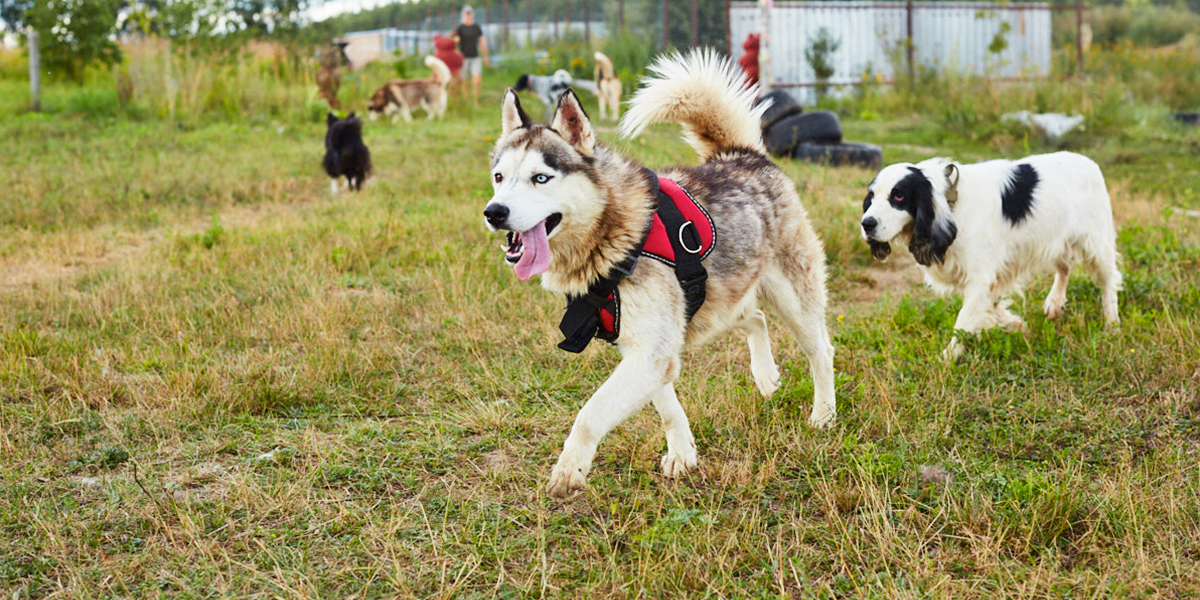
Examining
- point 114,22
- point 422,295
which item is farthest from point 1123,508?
point 114,22

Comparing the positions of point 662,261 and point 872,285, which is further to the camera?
point 872,285

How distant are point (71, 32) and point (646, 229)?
61.4 feet

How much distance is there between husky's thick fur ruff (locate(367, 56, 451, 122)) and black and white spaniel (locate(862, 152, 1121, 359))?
1266cm

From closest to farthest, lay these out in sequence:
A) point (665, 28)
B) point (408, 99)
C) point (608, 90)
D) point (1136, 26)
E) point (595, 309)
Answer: point (595, 309)
point (408, 99)
point (608, 90)
point (665, 28)
point (1136, 26)

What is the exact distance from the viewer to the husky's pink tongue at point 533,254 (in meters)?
3.11

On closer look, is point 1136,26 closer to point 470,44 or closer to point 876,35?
point 876,35

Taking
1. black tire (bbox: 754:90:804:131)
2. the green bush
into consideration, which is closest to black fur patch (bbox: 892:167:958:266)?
black tire (bbox: 754:90:804:131)

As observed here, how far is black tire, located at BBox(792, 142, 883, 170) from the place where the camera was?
10820 millimetres

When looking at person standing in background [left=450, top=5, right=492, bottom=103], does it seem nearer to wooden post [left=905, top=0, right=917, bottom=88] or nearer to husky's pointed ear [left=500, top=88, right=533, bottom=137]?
wooden post [left=905, top=0, right=917, bottom=88]

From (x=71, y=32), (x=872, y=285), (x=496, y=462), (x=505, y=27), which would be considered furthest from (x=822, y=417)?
(x=505, y=27)

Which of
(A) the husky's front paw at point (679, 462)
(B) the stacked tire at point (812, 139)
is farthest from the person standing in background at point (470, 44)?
(A) the husky's front paw at point (679, 462)

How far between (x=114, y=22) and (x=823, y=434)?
19103 millimetres

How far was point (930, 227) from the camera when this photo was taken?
4.96 metres

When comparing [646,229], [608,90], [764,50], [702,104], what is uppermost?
[764,50]
